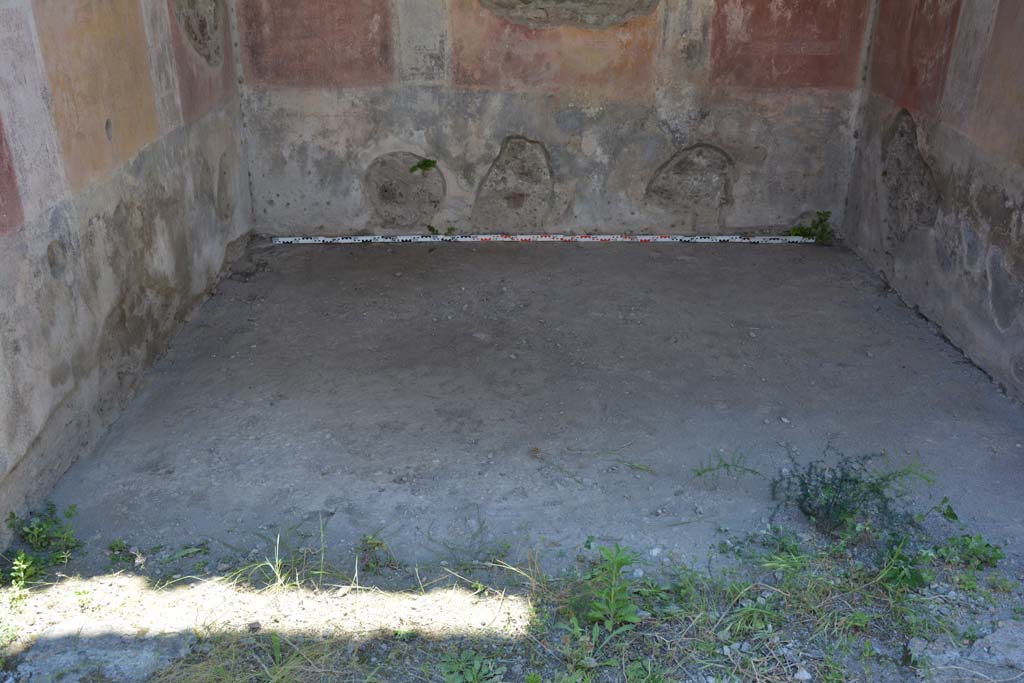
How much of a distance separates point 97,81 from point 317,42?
1.83m

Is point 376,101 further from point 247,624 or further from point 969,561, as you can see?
point 969,561

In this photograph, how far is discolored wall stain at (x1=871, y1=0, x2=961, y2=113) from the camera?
3793 millimetres

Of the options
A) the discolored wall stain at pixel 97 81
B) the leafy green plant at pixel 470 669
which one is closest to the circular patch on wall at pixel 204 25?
the discolored wall stain at pixel 97 81

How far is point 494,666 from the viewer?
203 cm

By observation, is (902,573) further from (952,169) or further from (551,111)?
(551,111)

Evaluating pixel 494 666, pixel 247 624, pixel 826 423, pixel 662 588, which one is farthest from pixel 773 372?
pixel 247 624

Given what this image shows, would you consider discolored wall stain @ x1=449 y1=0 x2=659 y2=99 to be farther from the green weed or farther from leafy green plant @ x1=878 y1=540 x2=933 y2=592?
leafy green plant @ x1=878 y1=540 x2=933 y2=592

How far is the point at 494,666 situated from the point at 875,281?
324 centimetres

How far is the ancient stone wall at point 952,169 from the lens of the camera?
3260mm

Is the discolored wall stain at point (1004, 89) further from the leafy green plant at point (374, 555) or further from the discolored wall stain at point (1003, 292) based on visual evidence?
the leafy green plant at point (374, 555)

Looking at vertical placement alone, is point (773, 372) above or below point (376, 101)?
below

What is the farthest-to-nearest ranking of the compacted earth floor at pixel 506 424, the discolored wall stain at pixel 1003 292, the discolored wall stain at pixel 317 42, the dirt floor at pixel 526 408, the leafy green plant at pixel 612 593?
1. the discolored wall stain at pixel 317 42
2. the discolored wall stain at pixel 1003 292
3. the dirt floor at pixel 526 408
4. the compacted earth floor at pixel 506 424
5. the leafy green plant at pixel 612 593

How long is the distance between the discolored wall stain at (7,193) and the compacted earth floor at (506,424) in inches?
33.6

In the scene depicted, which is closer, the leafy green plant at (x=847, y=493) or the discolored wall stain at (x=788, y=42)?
the leafy green plant at (x=847, y=493)
